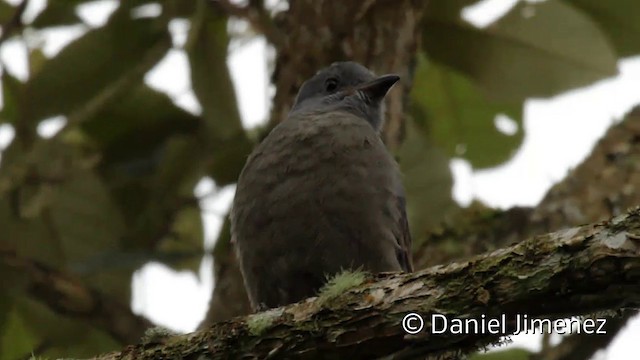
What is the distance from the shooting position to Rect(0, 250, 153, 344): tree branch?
200 inches

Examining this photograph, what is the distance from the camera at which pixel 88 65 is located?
546 centimetres

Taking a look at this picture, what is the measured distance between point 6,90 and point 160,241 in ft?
4.29

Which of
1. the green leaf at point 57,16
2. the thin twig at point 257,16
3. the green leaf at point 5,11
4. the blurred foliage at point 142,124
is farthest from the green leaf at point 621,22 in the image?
the green leaf at point 5,11

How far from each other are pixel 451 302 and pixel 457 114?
12.0ft

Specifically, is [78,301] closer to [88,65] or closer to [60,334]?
[60,334]

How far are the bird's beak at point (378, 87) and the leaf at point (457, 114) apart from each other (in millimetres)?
1143

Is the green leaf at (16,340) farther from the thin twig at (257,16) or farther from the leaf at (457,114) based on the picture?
the leaf at (457,114)

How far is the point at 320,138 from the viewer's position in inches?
171

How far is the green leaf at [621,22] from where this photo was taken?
5629 millimetres

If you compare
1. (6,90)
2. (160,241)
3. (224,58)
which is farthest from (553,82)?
(6,90)

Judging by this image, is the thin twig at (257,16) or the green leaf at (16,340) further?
the green leaf at (16,340)

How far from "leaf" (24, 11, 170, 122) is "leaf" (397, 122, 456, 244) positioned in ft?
4.42

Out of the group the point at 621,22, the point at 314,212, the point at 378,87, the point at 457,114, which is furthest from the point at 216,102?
the point at 621,22

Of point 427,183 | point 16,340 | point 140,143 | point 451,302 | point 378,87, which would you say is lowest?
point 16,340
